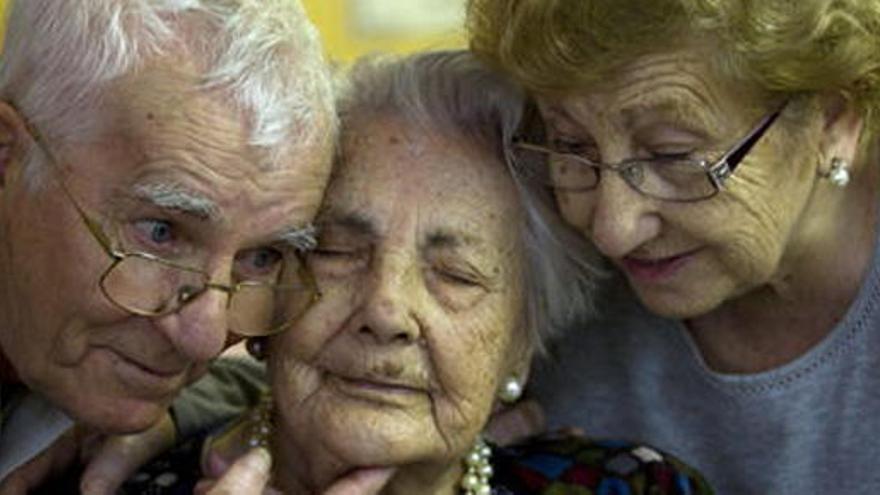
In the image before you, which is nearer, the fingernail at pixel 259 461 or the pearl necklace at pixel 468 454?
the fingernail at pixel 259 461

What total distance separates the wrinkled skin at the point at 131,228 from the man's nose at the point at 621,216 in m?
0.42

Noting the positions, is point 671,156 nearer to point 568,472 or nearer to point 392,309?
point 392,309

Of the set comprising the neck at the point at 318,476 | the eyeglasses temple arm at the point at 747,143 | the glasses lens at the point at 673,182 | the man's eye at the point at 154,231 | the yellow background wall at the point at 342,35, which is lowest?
the neck at the point at 318,476

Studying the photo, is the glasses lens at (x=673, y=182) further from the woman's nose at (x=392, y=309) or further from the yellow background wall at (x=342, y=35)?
the yellow background wall at (x=342, y=35)

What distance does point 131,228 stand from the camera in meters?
2.14

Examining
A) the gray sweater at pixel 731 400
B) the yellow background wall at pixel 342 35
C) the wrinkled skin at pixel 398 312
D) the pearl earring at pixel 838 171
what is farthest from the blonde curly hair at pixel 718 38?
the yellow background wall at pixel 342 35

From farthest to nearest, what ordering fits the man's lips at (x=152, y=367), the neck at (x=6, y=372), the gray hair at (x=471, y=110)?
the gray hair at (x=471, y=110), the neck at (x=6, y=372), the man's lips at (x=152, y=367)

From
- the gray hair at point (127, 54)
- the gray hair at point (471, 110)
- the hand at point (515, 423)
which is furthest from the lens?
the hand at point (515, 423)

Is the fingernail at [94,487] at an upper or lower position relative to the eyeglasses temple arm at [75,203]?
lower

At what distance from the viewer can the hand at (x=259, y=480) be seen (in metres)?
2.28

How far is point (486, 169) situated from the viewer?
2.46 meters

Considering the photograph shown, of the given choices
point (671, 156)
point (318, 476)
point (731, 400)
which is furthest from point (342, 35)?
point (671, 156)

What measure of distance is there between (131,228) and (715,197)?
0.83 meters

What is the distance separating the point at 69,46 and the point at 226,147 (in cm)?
25
